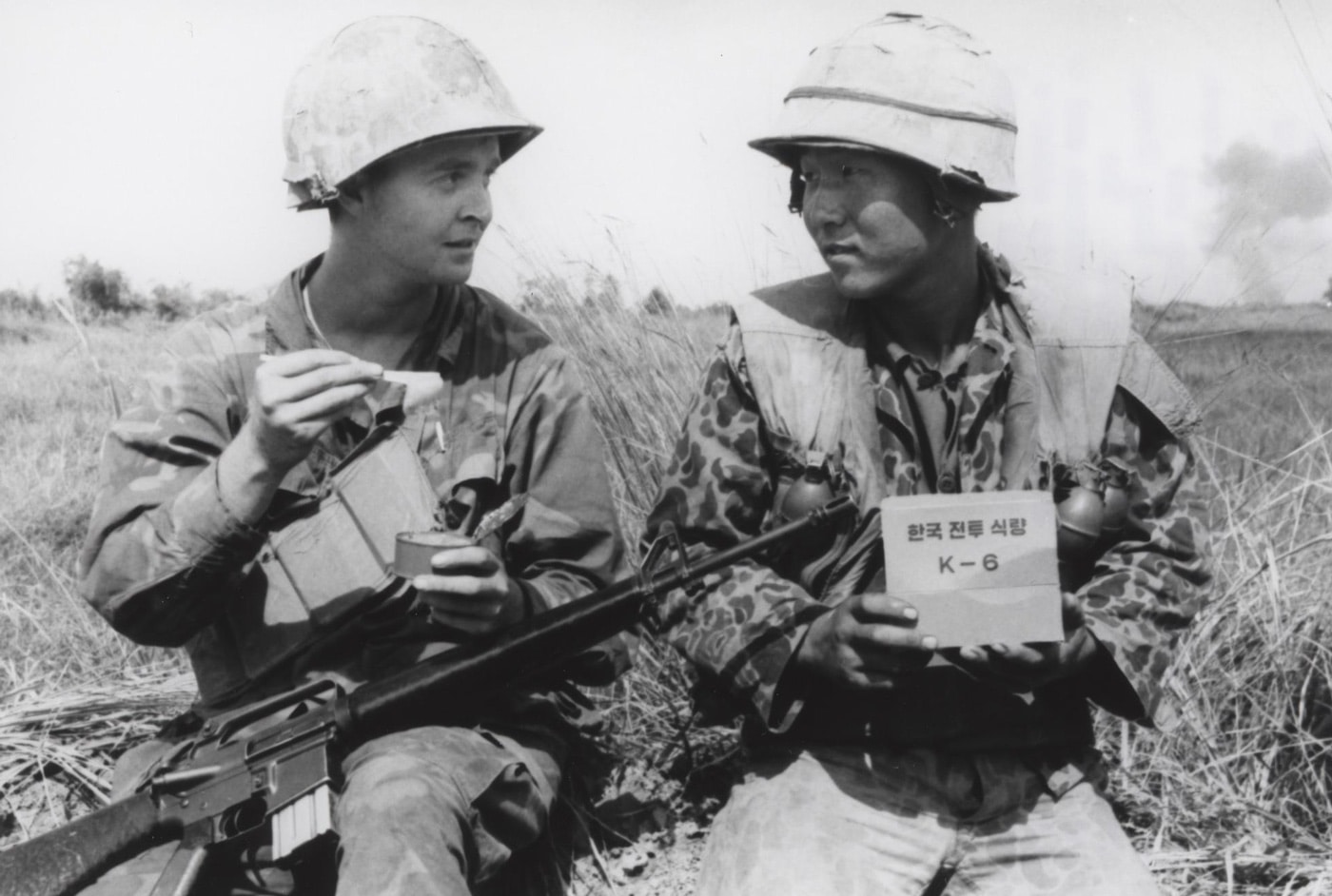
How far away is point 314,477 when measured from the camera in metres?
2.89

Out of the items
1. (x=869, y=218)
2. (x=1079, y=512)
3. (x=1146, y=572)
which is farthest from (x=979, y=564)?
(x=869, y=218)

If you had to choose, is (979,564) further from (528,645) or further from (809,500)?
(528,645)

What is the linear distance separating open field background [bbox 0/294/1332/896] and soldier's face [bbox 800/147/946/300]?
4.71 feet

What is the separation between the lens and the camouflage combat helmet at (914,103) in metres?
2.70

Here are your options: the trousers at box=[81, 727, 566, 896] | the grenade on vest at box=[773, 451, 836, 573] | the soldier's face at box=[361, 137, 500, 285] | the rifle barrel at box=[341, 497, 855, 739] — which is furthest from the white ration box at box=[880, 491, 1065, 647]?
the soldier's face at box=[361, 137, 500, 285]

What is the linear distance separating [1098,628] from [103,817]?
6.74 feet

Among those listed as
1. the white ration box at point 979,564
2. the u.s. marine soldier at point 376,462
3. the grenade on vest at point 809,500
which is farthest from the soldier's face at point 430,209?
the white ration box at point 979,564

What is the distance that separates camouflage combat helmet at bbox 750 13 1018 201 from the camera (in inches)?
106

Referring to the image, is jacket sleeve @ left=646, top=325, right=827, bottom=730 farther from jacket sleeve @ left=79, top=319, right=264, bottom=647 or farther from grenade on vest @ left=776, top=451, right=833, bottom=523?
jacket sleeve @ left=79, top=319, right=264, bottom=647

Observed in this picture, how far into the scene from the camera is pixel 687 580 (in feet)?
8.29

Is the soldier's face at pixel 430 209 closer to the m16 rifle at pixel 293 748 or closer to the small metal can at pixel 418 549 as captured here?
the small metal can at pixel 418 549

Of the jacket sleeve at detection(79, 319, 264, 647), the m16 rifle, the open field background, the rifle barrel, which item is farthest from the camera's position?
the open field background

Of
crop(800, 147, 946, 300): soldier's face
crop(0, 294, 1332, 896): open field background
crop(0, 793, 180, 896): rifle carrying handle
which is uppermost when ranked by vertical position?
crop(800, 147, 946, 300): soldier's face

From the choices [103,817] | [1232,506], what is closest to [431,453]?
[103,817]
